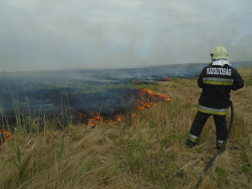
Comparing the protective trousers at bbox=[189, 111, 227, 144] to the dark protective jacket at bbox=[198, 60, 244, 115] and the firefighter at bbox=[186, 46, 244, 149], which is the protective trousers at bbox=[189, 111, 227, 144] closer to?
the firefighter at bbox=[186, 46, 244, 149]

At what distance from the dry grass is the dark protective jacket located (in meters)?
0.78

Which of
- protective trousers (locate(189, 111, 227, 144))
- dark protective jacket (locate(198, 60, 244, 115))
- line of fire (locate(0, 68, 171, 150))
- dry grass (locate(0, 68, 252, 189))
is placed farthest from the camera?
line of fire (locate(0, 68, 171, 150))

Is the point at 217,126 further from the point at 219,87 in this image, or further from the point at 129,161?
the point at 129,161

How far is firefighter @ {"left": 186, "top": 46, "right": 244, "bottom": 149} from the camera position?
2855mm

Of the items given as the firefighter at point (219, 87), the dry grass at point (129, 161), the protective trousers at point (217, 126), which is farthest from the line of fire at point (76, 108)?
the firefighter at point (219, 87)

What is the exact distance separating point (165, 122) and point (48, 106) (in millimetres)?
3976

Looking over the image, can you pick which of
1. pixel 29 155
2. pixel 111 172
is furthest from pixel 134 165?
pixel 29 155

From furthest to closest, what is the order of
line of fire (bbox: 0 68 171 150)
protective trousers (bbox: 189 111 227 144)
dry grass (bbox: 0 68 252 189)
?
line of fire (bbox: 0 68 171 150), protective trousers (bbox: 189 111 227 144), dry grass (bbox: 0 68 252 189)

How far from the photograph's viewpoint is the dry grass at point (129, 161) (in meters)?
1.89

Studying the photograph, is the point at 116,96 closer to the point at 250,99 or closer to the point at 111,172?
the point at 111,172

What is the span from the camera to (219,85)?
288 cm

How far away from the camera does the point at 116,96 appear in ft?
22.8

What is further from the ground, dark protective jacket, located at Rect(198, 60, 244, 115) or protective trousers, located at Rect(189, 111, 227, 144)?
dark protective jacket, located at Rect(198, 60, 244, 115)

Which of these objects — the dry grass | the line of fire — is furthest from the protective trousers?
the line of fire
